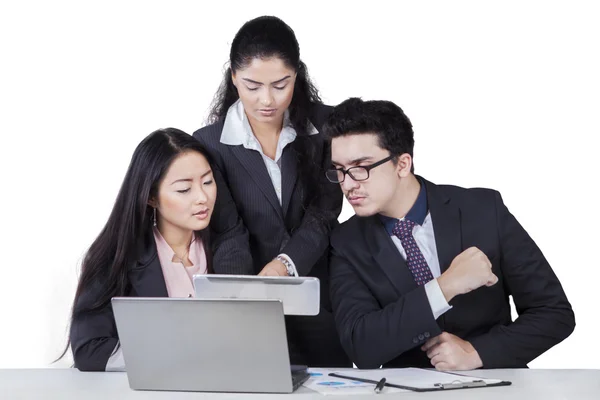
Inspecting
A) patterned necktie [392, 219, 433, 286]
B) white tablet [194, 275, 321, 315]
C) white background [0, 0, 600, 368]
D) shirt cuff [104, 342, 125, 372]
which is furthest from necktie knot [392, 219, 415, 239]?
white background [0, 0, 600, 368]

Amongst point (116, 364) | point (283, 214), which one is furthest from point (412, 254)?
point (116, 364)

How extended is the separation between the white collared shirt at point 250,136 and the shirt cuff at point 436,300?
853 millimetres

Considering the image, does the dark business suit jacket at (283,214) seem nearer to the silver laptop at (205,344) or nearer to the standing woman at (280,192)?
the standing woman at (280,192)

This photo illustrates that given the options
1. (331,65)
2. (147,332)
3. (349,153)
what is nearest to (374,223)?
(349,153)

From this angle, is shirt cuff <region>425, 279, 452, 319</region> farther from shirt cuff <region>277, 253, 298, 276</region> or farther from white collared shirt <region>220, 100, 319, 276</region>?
white collared shirt <region>220, 100, 319, 276</region>

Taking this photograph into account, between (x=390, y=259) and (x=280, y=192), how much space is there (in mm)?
603

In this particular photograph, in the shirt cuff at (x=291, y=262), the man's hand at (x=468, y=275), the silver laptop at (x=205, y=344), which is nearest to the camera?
the silver laptop at (x=205, y=344)

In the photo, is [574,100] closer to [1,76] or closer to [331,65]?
[331,65]

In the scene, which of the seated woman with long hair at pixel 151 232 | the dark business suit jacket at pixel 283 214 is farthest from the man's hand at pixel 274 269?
the seated woman with long hair at pixel 151 232

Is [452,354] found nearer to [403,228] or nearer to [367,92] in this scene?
[403,228]

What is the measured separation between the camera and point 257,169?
3410 millimetres

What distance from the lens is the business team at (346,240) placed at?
2855 mm

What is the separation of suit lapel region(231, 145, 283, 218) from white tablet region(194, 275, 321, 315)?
872 mm

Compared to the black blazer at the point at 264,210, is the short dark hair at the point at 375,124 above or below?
above
